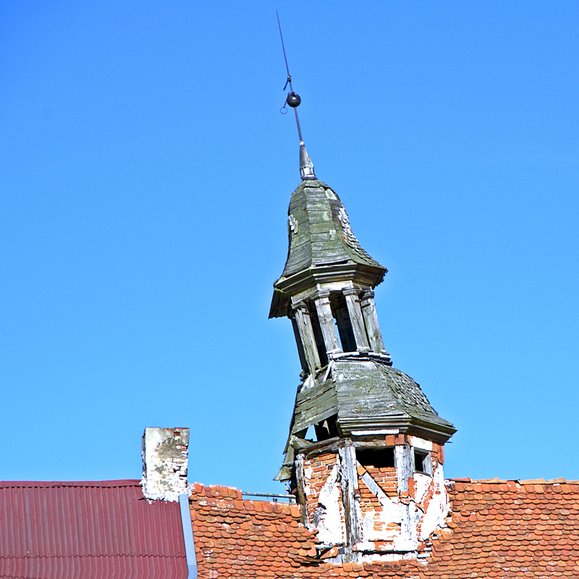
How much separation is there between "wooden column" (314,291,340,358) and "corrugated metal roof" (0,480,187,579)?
4.94 meters

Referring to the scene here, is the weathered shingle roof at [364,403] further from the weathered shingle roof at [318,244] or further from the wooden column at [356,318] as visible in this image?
the weathered shingle roof at [318,244]

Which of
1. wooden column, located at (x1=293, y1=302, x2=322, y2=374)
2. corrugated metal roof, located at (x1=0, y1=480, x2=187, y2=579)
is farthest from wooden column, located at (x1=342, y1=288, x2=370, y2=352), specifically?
corrugated metal roof, located at (x1=0, y1=480, x2=187, y2=579)

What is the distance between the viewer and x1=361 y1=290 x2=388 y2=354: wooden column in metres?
30.8

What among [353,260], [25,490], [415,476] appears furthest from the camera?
[353,260]

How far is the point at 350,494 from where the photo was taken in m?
28.4

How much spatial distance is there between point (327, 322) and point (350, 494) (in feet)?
12.6

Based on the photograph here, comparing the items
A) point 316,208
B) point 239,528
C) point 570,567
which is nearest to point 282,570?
point 239,528

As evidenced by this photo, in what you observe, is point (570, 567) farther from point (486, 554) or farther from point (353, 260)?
point (353, 260)

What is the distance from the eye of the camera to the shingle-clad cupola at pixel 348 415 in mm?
28359

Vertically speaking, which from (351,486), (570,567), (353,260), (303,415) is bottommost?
(570,567)

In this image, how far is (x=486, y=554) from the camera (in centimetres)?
2820

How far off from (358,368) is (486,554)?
14.1 ft

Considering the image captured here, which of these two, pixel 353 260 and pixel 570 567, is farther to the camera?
pixel 353 260

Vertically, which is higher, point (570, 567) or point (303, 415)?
point (303, 415)
